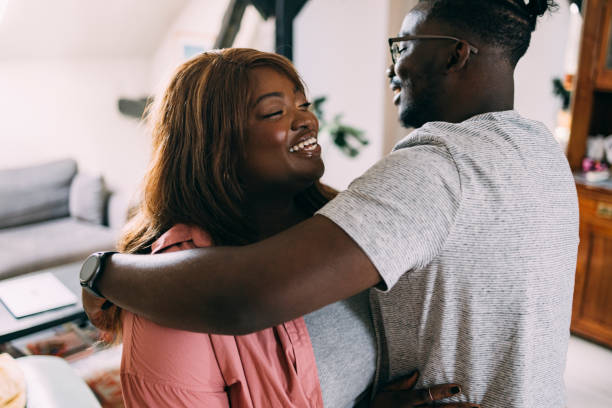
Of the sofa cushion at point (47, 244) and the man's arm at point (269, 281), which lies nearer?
the man's arm at point (269, 281)

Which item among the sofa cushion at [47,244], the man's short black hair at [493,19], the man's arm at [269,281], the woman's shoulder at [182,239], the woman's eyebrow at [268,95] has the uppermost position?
the man's short black hair at [493,19]

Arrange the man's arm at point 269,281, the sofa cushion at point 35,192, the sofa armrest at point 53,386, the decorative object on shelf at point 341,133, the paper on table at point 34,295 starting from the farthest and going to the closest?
the sofa cushion at point 35,192
the decorative object on shelf at point 341,133
the paper on table at point 34,295
the sofa armrest at point 53,386
the man's arm at point 269,281

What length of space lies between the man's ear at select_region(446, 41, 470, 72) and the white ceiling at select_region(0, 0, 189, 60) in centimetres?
334

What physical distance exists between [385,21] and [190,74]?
264 cm

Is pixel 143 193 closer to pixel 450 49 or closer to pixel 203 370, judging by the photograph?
pixel 203 370

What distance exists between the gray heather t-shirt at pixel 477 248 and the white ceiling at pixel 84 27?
347 cm

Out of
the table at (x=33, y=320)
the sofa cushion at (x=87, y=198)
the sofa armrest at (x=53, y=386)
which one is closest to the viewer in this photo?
the sofa armrest at (x=53, y=386)

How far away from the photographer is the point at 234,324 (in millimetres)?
578

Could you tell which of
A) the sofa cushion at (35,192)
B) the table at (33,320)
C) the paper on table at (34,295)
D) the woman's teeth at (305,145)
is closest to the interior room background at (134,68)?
the sofa cushion at (35,192)

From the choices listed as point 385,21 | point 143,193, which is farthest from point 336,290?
point 385,21

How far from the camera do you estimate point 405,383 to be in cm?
84

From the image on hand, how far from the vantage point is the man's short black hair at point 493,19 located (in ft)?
2.64

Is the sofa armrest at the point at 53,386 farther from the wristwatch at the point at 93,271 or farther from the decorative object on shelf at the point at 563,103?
the decorative object on shelf at the point at 563,103

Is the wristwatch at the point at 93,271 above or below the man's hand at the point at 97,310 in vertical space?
above
